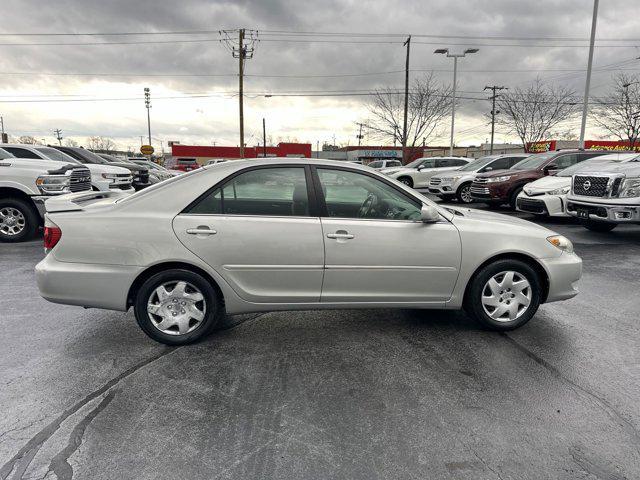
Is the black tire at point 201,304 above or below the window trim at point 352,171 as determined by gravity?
below

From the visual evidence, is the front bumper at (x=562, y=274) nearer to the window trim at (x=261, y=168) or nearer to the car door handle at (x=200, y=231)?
the window trim at (x=261, y=168)

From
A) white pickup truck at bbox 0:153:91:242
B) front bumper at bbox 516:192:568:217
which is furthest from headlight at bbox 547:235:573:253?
white pickup truck at bbox 0:153:91:242

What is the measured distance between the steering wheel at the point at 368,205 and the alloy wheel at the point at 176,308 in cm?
150

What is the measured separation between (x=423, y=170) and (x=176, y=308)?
50.9ft

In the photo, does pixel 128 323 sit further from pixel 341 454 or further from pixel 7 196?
pixel 7 196

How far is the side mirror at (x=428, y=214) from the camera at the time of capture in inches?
135

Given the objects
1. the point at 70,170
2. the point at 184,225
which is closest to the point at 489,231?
the point at 184,225

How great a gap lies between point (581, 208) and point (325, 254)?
22.8 ft

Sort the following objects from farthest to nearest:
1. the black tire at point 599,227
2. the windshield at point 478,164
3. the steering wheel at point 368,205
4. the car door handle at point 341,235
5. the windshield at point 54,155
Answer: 1. the windshield at point 478,164
2. the windshield at point 54,155
3. the black tire at point 599,227
4. the steering wheel at point 368,205
5. the car door handle at point 341,235

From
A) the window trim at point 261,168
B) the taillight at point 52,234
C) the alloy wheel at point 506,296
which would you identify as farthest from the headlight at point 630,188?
the taillight at point 52,234

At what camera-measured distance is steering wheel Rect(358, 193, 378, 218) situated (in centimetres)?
355

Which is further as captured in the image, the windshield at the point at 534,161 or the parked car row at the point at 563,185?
the windshield at the point at 534,161

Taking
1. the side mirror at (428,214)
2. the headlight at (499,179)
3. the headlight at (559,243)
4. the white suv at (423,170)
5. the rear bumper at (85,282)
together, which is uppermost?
the white suv at (423,170)

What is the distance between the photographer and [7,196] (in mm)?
7680
